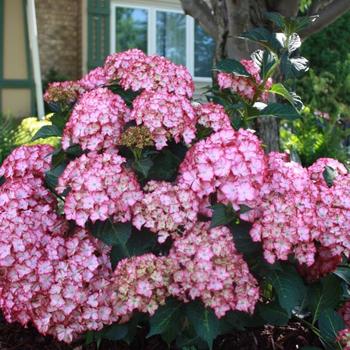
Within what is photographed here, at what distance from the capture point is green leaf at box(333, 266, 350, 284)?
1.90m

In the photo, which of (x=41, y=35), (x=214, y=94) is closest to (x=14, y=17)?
(x=41, y=35)

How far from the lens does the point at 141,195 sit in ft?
5.86

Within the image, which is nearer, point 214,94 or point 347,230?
point 347,230

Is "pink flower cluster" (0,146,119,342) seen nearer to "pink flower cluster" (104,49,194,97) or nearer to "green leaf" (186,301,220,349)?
"green leaf" (186,301,220,349)

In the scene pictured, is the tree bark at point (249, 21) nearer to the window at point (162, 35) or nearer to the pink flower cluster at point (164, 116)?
the pink flower cluster at point (164, 116)

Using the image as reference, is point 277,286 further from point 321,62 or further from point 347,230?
point 321,62

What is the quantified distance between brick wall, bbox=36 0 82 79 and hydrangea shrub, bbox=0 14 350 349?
9.07m

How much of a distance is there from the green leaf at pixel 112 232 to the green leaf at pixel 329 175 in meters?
0.71

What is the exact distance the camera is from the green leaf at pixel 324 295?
74.0 inches

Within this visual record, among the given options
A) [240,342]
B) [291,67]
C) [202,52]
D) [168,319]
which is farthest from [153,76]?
[202,52]

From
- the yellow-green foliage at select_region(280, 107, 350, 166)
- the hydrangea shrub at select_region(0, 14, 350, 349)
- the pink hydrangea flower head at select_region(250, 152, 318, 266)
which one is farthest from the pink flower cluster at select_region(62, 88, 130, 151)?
the yellow-green foliage at select_region(280, 107, 350, 166)

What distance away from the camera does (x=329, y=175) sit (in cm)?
211

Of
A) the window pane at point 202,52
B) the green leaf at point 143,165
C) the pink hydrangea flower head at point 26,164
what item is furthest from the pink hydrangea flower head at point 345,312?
the window pane at point 202,52

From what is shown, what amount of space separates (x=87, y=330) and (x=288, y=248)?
0.68 meters
